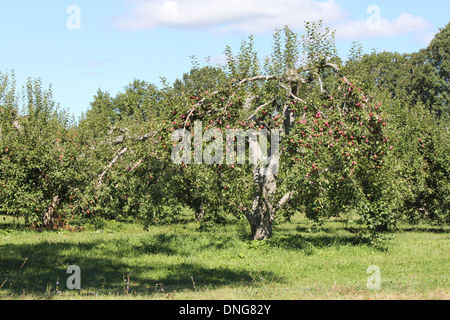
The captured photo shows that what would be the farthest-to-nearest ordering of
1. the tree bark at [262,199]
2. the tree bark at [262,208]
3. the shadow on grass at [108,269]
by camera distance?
the tree bark at [262,208] < the tree bark at [262,199] < the shadow on grass at [108,269]

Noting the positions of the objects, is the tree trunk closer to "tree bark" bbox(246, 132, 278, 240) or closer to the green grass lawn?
the green grass lawn

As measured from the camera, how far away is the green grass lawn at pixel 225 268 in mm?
10633

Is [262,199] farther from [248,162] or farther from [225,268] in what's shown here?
[225,268]

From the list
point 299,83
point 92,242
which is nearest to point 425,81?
point 299,83

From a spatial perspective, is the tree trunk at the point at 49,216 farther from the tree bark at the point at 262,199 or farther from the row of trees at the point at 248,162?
the tree bark at the point at 262,199

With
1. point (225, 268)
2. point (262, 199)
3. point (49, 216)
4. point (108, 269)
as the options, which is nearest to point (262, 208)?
point (262, 199)

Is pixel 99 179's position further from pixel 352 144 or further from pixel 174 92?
pixel 352 144

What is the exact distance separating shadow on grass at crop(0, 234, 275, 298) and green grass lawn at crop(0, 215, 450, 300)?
3cm

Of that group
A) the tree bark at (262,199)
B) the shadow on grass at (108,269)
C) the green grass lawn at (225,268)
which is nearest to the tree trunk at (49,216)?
the green grass lawn at (225,268)

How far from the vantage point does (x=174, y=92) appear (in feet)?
56.7

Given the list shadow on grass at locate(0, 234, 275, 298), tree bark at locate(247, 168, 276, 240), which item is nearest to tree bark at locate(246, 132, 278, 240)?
tree bark at locate(247, 168, 276, 240)

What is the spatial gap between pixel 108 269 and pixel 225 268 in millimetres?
3416

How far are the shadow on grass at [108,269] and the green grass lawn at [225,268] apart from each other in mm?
27

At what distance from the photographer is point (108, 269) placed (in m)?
14.7
